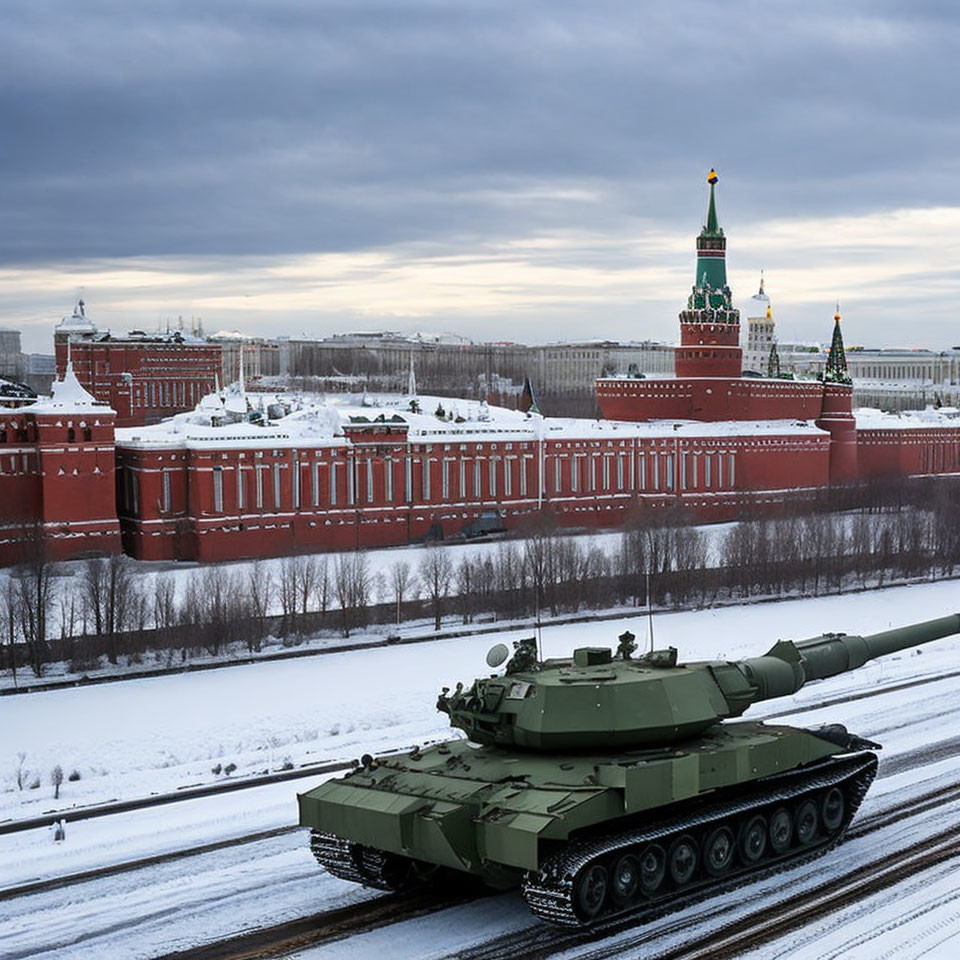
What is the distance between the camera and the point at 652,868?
43.1ft

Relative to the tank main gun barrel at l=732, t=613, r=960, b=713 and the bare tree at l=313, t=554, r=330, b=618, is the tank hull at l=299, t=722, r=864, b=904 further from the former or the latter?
the bare tree at l=313, t=554, r=330, b=618

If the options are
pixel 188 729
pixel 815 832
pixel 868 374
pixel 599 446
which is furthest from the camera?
pixel 868 374

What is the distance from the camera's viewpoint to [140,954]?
12430 mm

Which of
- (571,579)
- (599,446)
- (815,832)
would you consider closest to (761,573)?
(571,579)

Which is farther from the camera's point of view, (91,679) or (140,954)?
(91,679)

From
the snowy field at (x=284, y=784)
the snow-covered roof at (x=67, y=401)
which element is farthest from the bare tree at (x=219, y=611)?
the snow-covered roof at (x=67, y=401)

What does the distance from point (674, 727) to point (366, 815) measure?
308 centimetres

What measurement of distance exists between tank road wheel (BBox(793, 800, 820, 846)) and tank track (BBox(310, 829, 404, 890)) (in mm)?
4161

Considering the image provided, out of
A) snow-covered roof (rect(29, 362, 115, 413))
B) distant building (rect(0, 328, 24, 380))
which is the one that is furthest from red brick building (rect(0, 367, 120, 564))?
distant building (rect(0, 328, 24, 380))

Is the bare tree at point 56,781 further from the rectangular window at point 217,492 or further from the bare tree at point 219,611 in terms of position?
the rectangular window at point 217,492

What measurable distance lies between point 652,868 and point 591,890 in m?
0.88

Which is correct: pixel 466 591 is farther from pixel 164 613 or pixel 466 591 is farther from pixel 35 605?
pixel 35 605

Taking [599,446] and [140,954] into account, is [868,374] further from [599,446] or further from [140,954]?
[140,954]

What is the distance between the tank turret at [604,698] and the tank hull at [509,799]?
213 mm
